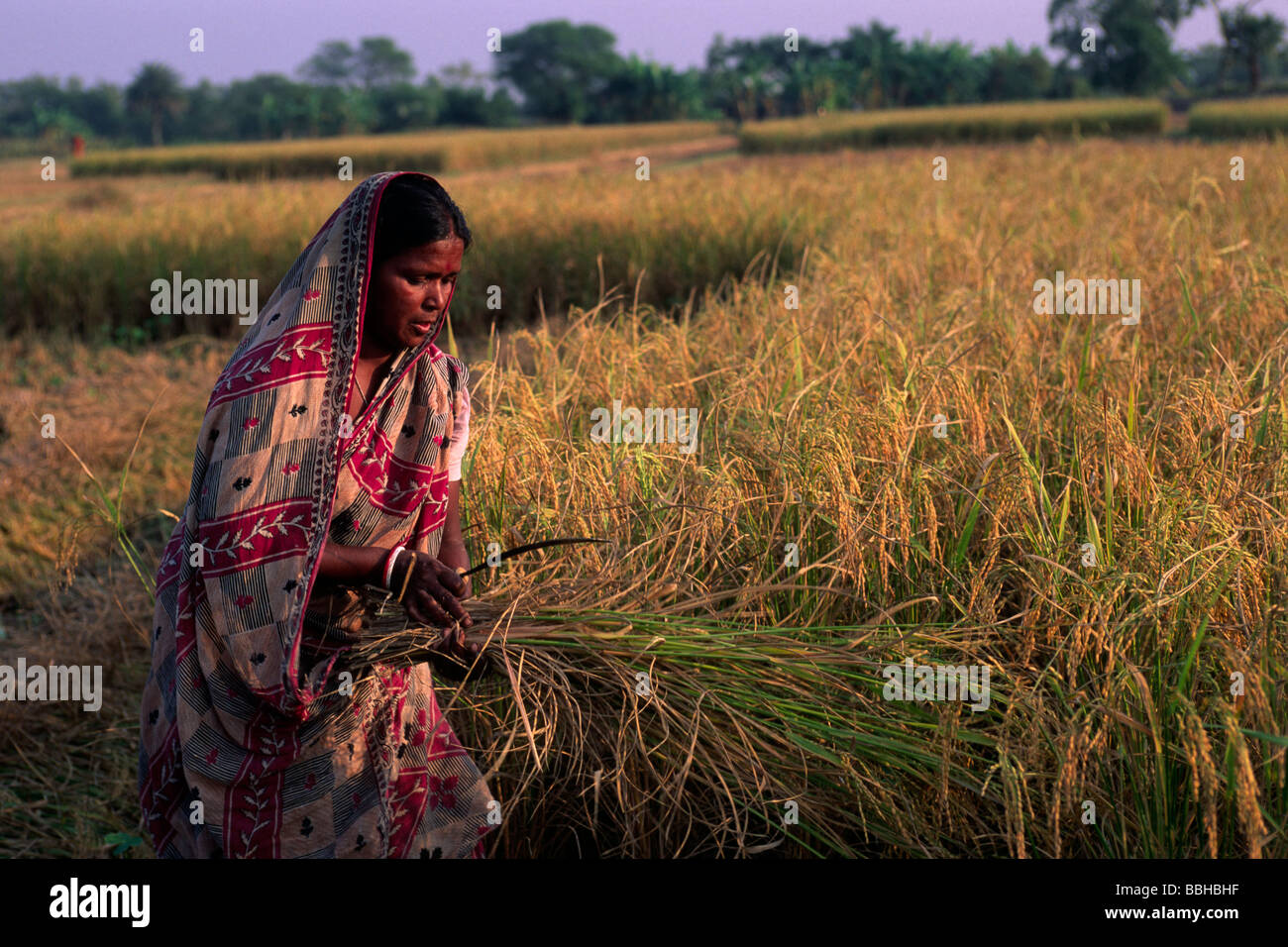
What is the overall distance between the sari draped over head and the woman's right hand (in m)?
0.11

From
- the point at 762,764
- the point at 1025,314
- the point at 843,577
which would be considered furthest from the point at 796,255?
the point at 762,764

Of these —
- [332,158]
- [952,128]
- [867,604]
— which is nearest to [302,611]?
[867,604]

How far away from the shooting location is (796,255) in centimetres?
593

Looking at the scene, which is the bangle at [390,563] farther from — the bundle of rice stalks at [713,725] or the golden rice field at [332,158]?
the golden rice field at [332,158]

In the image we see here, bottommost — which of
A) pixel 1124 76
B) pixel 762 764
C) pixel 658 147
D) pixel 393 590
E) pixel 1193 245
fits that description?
pixel 762 764

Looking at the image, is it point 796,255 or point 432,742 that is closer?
point 432,742

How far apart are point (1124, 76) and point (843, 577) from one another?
4256 centimetres

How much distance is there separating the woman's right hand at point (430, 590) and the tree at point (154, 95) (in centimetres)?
5963

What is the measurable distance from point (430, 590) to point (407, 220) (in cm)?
47

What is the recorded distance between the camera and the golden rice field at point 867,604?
61.5 inches

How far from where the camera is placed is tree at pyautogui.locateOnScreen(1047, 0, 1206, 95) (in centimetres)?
3741

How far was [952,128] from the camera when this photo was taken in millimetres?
22312

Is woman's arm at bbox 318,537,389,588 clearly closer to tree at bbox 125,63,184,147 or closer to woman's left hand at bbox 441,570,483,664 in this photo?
woman's left hand at bbox 441,570,483,664
